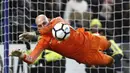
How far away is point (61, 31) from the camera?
7.02m

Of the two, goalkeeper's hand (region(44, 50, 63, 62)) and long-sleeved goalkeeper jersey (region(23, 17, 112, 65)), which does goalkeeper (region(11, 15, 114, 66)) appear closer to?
long-sleeved goalkeeper jersey (region(23, 17, 112, 65))

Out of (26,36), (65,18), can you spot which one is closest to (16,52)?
(26,36)

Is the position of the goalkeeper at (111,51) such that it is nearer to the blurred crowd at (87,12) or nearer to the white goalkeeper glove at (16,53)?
the blurred crowd at (87,12)

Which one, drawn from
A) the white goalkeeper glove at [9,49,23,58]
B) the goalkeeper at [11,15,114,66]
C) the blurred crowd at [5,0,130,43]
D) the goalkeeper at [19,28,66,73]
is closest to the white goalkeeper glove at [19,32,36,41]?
the goalkeeper at [11,15,114,66]

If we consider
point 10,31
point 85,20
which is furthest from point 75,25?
point 10,31

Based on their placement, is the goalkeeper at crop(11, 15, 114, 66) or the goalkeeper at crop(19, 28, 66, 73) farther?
the goalkeeper at crop(19, 28, 66, 73)

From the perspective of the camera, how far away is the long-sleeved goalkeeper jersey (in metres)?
7.34

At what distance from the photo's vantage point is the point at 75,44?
7.58 m

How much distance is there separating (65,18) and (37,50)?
2121 millimetres

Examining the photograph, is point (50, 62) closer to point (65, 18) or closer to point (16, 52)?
point (65, 18)

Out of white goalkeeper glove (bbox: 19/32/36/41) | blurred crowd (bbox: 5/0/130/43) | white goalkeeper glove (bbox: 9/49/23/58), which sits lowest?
white goalkeeper glove (bbox: 9/49/23/58)

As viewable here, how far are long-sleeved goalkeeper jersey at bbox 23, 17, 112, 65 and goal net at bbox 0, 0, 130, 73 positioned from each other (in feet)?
2.22

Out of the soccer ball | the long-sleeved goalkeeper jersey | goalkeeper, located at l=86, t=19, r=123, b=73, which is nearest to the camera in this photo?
Result: the soccer ball

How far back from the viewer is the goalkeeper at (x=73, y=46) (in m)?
7.32
